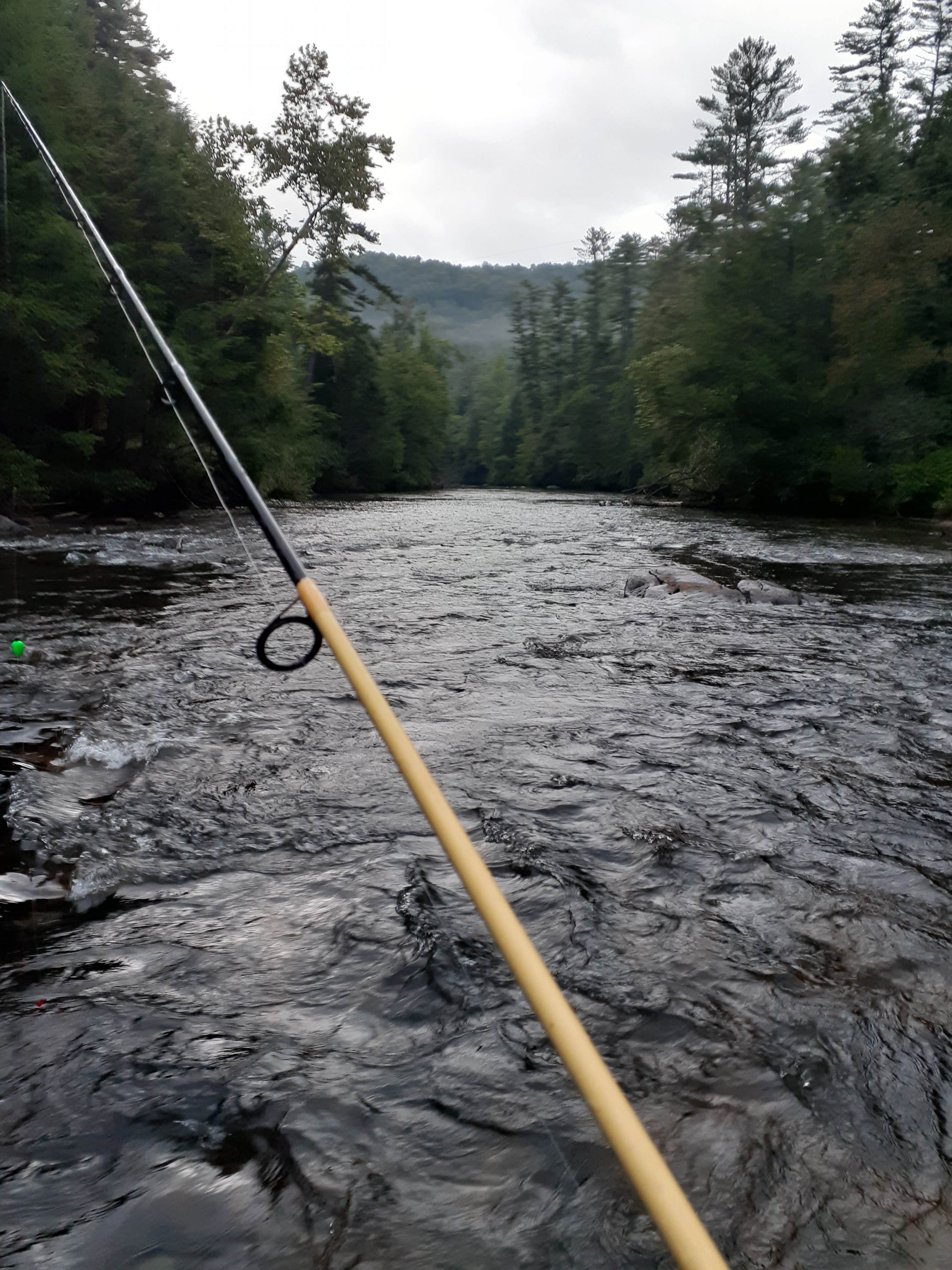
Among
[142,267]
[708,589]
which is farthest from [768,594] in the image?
[142,267]

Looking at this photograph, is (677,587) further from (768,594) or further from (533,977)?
(533,977)

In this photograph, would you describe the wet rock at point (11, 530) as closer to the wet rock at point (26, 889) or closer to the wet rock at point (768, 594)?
the wet rock at point (768, 594)

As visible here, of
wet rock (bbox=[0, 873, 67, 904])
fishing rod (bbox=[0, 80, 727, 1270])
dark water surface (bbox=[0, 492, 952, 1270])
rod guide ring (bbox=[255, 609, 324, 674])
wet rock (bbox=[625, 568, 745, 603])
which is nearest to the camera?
fishing rod (bbox=[0, 80, 727, 1270])

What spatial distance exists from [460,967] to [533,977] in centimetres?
166

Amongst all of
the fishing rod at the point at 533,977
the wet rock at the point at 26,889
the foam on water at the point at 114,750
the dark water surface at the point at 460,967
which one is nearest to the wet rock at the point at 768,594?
the dark water surface at the point at 460,967

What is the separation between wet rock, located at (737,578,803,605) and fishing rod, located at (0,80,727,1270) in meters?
8.62

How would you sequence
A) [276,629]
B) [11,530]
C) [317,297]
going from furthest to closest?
[317,297]
[11,530]
[276,629]

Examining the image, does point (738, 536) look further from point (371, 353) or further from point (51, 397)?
point (371, 353)

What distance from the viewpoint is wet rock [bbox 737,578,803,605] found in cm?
1031

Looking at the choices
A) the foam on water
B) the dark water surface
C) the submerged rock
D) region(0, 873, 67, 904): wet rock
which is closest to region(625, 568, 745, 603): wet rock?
the submerged rock

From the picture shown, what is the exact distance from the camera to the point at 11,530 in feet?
52.0

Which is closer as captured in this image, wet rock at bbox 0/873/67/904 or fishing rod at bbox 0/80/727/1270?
fishing rod at bbox 0/80/727/1270

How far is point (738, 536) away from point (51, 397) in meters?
14.5

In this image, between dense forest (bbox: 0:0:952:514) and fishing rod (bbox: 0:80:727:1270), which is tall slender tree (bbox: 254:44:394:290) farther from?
fishing rod (bbox: 0:80:727:1270)
